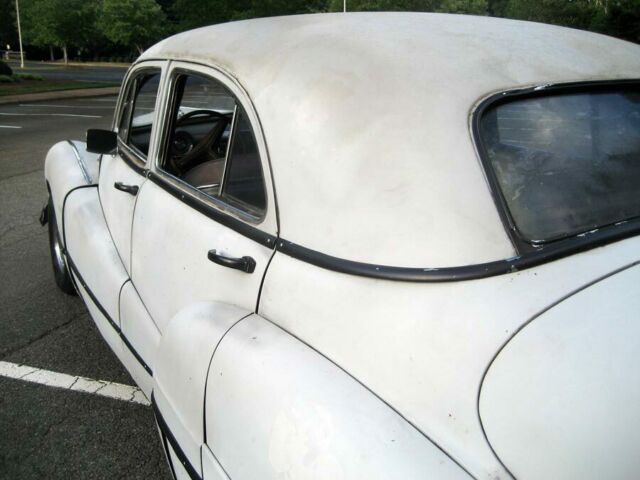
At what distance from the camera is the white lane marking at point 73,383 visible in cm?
292

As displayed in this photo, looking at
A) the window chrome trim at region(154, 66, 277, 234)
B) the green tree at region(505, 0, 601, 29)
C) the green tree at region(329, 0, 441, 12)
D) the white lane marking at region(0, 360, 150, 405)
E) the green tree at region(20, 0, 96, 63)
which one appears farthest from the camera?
the green tree at region(20, 0, 96, 63)

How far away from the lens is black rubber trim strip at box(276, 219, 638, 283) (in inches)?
53.2

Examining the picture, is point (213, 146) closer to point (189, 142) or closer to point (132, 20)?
point (189, 142)

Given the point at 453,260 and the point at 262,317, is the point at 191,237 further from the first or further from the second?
the point at 453,260

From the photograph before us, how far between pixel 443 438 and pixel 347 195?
632 millimetres

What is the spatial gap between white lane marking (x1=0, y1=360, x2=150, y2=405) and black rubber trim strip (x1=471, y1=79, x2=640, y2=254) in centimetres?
210

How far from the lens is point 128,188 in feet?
8.58

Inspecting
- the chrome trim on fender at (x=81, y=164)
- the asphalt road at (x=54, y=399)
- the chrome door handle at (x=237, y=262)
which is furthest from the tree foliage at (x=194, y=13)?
the chrome door handle at (x=237, y=262)

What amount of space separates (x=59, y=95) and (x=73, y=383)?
758 inches

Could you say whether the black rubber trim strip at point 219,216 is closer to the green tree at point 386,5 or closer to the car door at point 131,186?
the car door at point 131,186

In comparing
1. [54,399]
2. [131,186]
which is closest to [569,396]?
[131,186]

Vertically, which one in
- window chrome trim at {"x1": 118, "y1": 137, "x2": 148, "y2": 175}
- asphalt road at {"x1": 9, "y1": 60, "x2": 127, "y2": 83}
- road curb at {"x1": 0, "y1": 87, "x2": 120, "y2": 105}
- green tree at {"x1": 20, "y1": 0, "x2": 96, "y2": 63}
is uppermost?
window chrome trim at {"x1": 118, "y1": 137, "x2": 148, "y2": 175}

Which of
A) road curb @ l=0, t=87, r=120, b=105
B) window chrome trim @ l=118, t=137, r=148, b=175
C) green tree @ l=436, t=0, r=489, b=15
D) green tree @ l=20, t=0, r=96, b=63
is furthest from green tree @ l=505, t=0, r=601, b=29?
Result: green tree @ l=20, t=0, r=96, b=63

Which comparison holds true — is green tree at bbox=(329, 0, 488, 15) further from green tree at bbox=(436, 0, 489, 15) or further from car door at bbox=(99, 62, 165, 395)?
car door at bbox=(99, 62, 165, 395)
